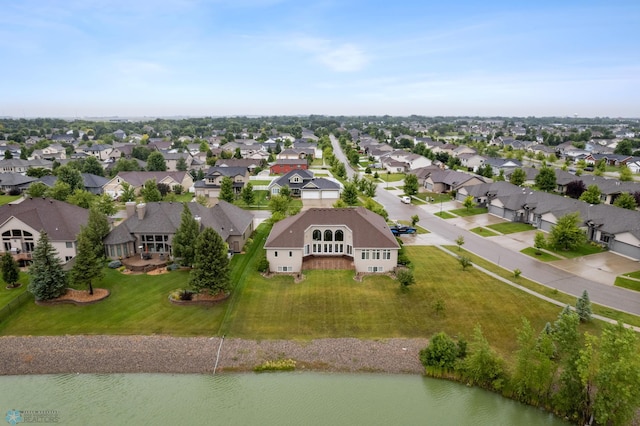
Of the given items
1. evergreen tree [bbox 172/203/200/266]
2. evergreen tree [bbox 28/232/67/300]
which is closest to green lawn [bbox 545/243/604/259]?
evergreen tree [bbox 172/203/200/266]

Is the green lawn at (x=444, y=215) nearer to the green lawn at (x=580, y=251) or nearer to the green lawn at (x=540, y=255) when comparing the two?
the green lawn at (x=540, y=255)

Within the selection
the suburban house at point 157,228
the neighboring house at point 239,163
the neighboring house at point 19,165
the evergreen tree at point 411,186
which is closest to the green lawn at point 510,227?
the evergreen tree at point 411,186

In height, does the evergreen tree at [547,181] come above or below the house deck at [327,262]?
above

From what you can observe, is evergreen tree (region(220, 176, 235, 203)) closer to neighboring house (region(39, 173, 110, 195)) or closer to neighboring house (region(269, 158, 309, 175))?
neighboring house (region(39, 173, 110, 195))

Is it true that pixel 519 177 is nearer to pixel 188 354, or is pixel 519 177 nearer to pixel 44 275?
pixel 188 354

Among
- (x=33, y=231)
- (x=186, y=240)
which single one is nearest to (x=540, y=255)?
(x=186, y=240)
